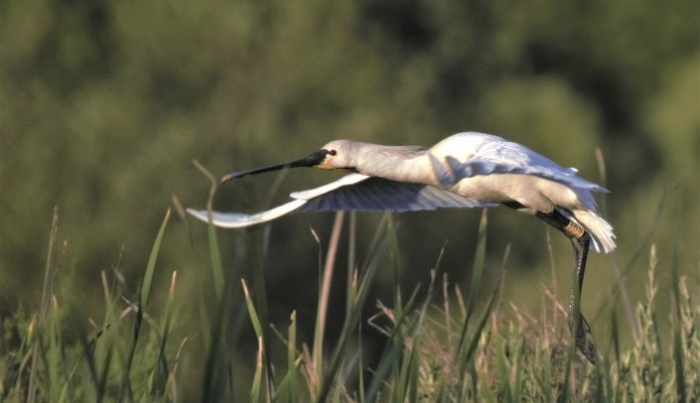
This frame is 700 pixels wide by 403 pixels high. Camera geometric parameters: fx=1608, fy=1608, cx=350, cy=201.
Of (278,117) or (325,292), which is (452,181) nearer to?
(325,292)

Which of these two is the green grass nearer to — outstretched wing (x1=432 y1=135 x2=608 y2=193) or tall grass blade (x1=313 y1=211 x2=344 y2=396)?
tall grass blade (x1=313 y1=211 x2=344 y2=396)

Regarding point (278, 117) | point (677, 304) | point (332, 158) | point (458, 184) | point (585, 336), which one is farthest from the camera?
point (278, 117)

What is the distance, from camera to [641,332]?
10.6ft

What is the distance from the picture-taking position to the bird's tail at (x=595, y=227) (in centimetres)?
Answer: 401

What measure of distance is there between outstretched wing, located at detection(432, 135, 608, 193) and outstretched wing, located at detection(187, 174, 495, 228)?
0.31m

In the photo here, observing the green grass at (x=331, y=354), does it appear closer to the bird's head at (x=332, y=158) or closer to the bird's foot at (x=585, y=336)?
the bird's foot at (x=585, y=336)

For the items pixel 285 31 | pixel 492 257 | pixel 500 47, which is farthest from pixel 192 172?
pixel 500 47

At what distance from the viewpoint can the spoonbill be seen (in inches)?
147

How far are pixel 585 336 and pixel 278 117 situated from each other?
9.79 meters

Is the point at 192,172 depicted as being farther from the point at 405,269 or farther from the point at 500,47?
the point at 500,47

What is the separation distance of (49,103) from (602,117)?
18.1 ft

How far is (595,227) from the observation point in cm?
413

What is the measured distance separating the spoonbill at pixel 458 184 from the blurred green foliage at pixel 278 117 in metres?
6.36

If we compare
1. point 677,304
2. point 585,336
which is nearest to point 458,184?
point 585,336
